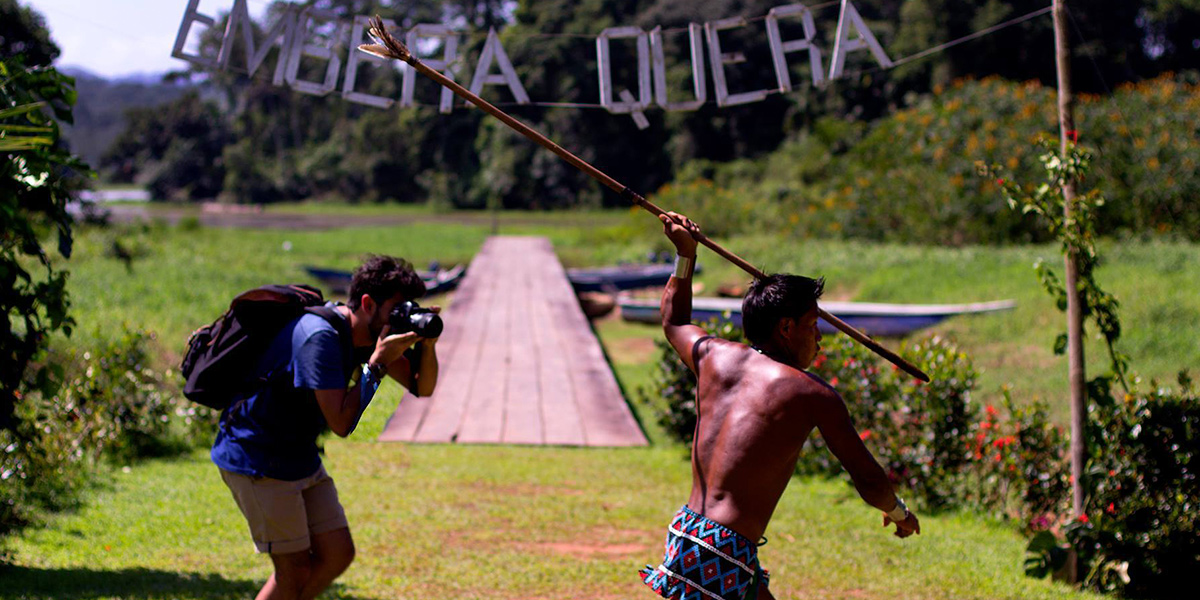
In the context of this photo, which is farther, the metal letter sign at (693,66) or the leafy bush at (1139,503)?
the metal letter sign at (693,66)

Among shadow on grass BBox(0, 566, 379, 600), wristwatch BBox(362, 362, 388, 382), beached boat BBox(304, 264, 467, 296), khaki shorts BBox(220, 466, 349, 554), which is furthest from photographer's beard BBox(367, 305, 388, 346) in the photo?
beached boat BBox(304, 264, 467, 296)

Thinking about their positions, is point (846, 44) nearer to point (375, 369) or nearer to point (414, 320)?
point (414, 320)

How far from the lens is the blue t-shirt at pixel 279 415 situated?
3.57 m

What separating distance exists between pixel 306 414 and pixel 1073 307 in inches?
142

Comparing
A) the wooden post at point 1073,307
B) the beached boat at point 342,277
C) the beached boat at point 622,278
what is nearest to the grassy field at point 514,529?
the wooden post at point 1073,307

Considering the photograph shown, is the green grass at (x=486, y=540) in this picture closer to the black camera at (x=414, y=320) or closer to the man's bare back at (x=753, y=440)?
the black camera at (x=414, y=320)

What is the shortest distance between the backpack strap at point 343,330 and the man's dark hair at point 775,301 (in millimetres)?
1316

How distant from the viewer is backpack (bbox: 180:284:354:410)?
364 centimetres

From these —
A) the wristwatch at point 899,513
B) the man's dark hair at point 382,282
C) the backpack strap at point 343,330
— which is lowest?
the wristwatch at point 899,513

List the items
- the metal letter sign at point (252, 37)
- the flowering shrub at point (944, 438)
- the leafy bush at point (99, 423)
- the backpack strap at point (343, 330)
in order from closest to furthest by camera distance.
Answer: the backpack strap at point (343, 330), the metal letter sign at point (252, 37), the flowering shrub at point (944, 438), the leafy bush at point (99, 423)

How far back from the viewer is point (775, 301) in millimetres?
3283

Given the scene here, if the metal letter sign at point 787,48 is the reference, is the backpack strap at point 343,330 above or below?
below

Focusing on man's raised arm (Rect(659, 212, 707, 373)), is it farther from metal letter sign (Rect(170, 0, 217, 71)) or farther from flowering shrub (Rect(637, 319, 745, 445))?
flowering shrub (Rect(637, 319, 745, 445))

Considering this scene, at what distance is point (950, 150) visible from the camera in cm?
1984
